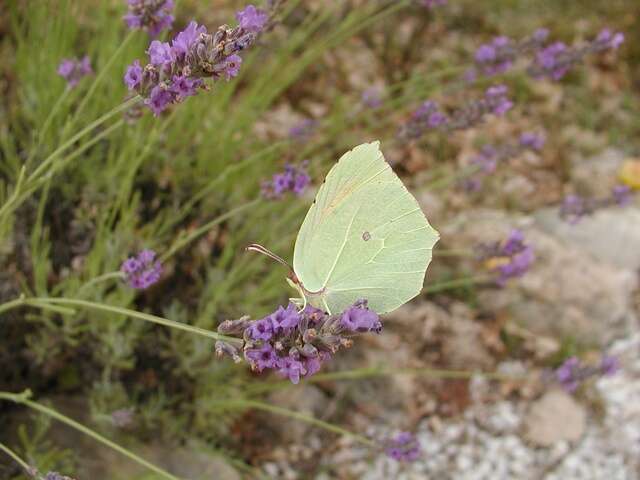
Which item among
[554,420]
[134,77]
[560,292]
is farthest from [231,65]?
[560,292]

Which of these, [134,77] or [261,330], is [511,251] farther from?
[134,77]

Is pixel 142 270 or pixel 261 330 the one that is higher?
pixel 142 270

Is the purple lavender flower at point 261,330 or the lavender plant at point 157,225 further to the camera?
the lavender plant at point 157,225

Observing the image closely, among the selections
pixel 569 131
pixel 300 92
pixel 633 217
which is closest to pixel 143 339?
pixel 300 92

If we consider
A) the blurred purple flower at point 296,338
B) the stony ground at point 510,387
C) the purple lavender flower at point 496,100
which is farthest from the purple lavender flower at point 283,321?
the stony ground at point 510,387

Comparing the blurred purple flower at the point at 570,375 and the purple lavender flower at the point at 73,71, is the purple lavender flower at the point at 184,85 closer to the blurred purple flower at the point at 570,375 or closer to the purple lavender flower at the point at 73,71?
the purple lavender flower at the point at 73,71

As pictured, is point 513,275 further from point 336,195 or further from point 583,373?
point 336,195

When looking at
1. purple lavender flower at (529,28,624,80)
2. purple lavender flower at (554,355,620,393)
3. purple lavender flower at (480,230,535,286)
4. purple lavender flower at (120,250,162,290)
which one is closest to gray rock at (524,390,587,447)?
purple lavender flower at (554,355,620,393)
